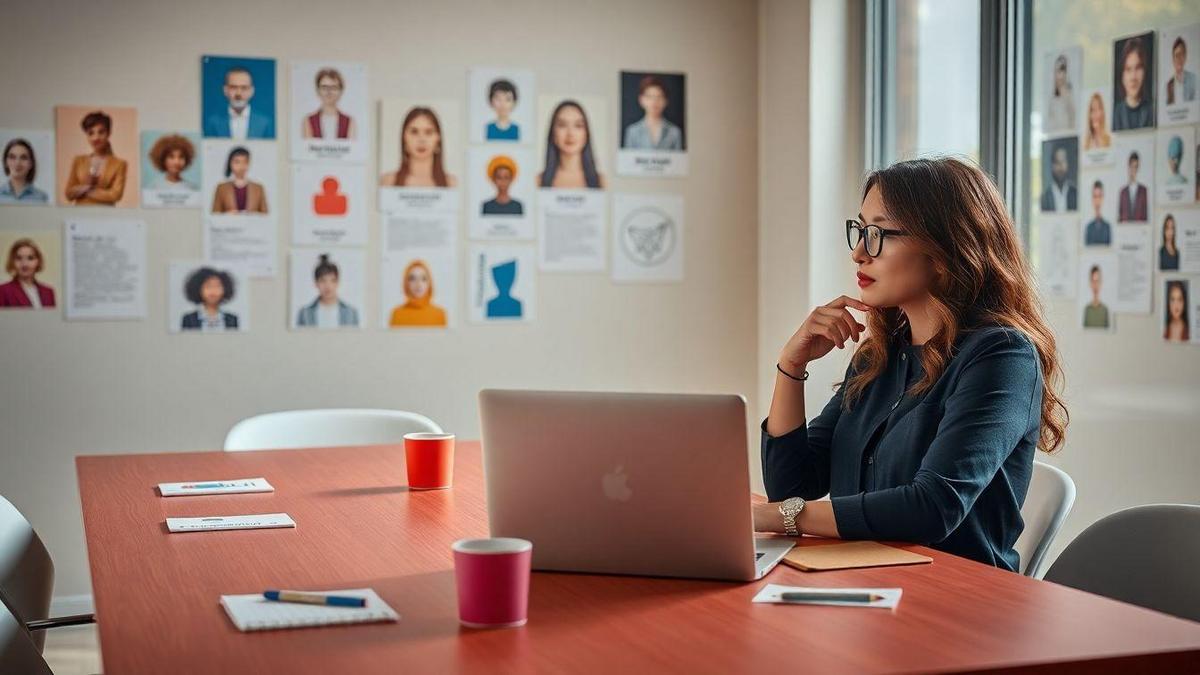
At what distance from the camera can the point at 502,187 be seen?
4406 millimetres

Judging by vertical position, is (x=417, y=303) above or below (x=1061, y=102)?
below

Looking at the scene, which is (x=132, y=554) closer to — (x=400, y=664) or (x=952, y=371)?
(x=400, y=664)

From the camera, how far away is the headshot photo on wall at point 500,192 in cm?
438

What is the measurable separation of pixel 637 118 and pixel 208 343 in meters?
1.66

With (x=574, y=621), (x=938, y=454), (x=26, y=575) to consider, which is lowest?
(x=26, y=575)

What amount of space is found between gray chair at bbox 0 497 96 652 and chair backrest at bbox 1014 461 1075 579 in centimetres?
151

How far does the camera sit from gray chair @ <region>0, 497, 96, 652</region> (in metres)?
2.00

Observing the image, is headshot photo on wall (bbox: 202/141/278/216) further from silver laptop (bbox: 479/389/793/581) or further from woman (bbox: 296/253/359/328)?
silver laptop (bbox: 479/389/793/581)

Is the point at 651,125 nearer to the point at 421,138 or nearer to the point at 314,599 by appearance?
the point at 421,138

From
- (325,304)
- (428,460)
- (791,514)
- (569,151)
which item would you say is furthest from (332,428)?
(791,514)

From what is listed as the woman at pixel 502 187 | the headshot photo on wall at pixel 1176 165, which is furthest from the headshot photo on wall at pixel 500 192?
the headshot photo on wall at pixel 1176 165

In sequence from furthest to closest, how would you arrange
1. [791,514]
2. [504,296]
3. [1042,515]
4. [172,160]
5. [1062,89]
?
[504,296] → [172,160] → [1062,89] → [1042,515] → [791,514]

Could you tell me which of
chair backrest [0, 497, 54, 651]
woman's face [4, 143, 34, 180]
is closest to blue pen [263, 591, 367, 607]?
chair backrest [0, 497, 54, 651]

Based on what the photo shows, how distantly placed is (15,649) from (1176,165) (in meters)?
2.59
